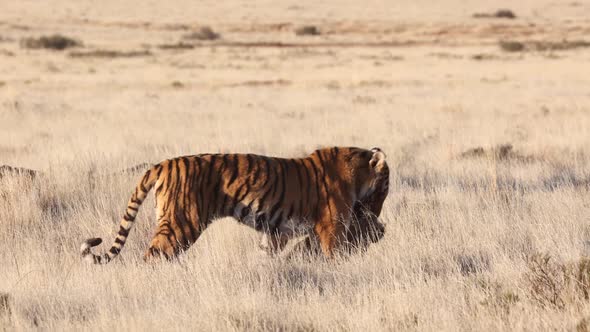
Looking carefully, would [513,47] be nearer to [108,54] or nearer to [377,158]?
[108,54]

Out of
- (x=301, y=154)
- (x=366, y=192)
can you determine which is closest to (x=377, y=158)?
(x=366, y=192)

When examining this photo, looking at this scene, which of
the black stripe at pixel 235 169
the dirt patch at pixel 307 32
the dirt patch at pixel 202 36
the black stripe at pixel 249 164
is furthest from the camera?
the dirt patch at pixel 307 32

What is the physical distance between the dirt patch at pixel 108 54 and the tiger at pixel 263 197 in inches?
1422

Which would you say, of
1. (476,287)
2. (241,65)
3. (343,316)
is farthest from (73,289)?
(241,65)

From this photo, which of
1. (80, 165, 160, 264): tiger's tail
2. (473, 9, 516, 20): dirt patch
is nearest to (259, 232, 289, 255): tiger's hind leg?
(80, 165, 160, 264): tiger's tail

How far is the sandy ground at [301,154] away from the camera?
17.7 ft

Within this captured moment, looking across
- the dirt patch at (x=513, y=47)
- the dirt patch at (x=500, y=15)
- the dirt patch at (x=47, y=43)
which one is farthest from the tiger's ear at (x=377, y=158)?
the dirt patch at (x=500, y=15)

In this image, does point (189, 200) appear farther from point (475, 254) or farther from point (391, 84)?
point (391, 84)

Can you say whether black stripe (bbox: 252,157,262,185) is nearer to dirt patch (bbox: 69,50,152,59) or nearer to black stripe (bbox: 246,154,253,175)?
black stripe (bbox: 246,154,253,175)

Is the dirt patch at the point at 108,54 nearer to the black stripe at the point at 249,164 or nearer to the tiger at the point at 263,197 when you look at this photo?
the tiger at the point at 263,197

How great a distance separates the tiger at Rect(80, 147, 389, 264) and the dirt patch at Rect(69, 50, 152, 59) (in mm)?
36109

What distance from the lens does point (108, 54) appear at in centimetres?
4347

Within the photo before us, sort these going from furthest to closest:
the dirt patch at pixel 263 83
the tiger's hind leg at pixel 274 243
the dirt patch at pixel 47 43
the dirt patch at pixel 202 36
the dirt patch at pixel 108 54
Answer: the dirt patch at pixel 202 36
the dirt patch at pixel 47 43
the dirt patch at pixel 108 54
the dirt patch at pixel 263 83
the tiger's hind leg at pixel 274 243

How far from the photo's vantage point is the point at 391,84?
27453mm
